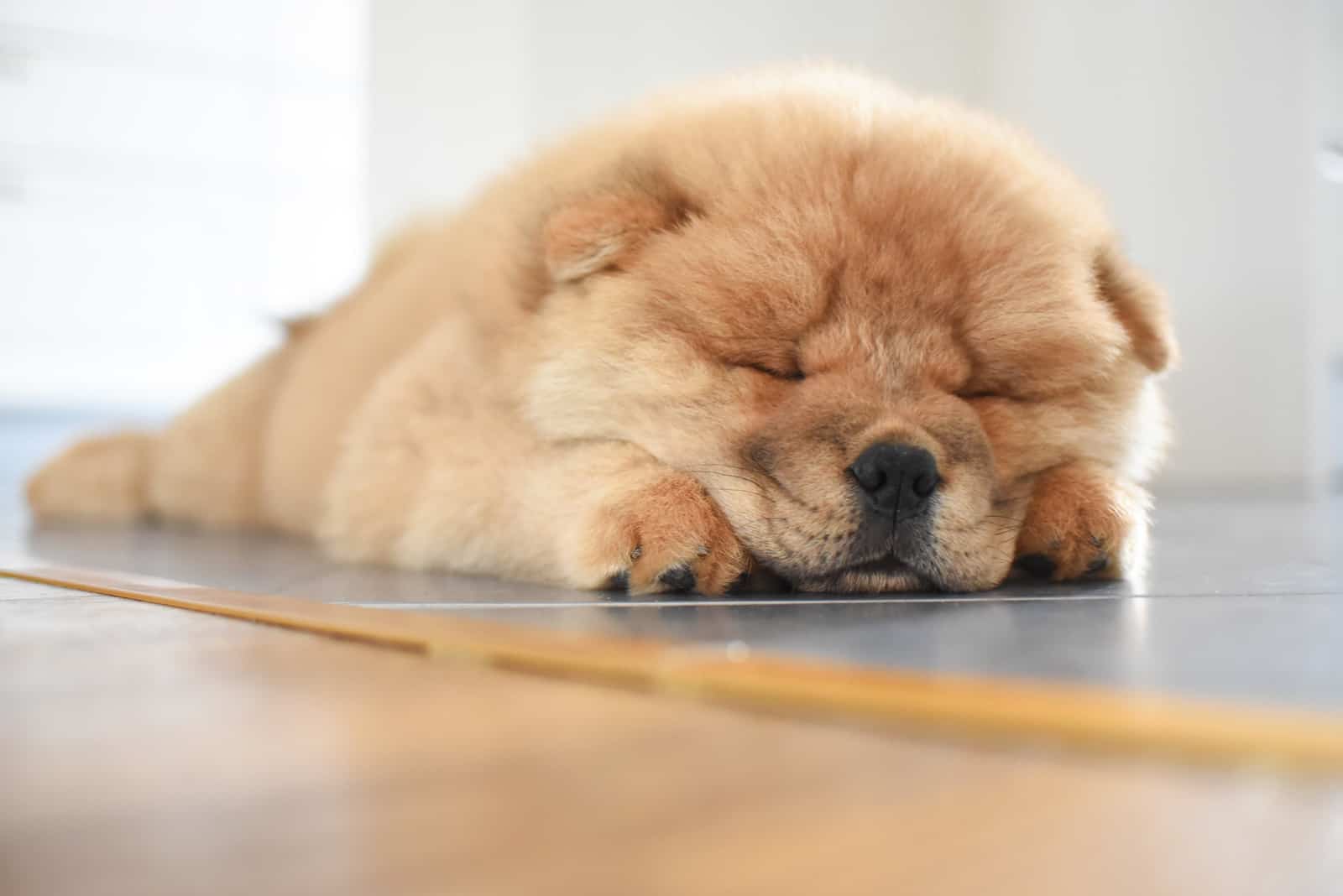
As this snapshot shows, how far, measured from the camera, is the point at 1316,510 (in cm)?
273

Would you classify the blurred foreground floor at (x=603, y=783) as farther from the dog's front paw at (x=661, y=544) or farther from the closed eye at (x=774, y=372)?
the closed eye at (x=774, y=372)

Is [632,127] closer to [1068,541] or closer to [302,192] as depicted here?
[1068,541]

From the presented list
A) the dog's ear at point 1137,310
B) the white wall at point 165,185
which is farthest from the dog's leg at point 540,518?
the white wall at point 165,185

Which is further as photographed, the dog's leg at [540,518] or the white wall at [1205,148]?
the white wall at [1205,148]

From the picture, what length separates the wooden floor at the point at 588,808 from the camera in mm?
447

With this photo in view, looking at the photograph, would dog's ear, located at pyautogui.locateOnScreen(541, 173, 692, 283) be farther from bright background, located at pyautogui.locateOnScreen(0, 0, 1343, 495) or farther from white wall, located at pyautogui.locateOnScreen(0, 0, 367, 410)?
white wall, located at pyautogui.locateOnScreen(0, 0, 367, 410)

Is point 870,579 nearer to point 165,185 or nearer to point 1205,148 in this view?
point 1205,148

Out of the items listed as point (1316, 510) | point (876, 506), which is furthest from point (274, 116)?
point (876, 506)

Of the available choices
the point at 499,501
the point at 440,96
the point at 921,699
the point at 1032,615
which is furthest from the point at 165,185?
the point at 921,699

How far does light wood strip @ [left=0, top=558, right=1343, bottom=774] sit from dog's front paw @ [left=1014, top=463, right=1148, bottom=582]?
75cm

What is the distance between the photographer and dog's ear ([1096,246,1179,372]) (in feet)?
5.47

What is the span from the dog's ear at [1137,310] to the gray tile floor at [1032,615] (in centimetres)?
28

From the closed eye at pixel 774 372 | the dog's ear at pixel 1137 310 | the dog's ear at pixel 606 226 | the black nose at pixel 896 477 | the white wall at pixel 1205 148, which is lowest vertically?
the black nose at pixel 896 477

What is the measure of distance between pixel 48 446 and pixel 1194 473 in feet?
15.1
